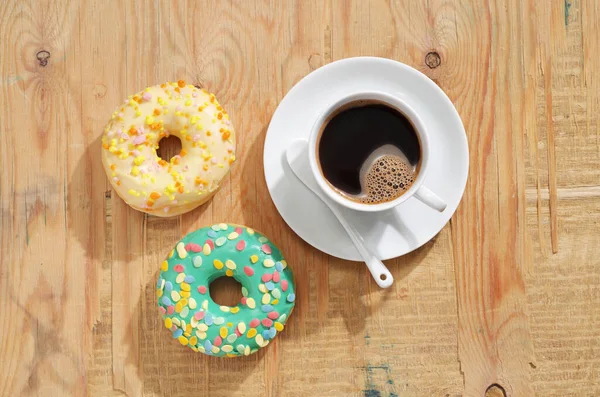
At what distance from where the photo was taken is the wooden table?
1.09m

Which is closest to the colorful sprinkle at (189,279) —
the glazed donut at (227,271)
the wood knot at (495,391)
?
the glazed donut at (227,271)

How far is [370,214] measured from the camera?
39.4 inches

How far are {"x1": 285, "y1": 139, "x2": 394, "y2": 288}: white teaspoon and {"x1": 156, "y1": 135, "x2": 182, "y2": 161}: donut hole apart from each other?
0.77 ft

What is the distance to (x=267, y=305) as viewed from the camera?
103 centimetres

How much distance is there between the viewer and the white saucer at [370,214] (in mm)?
990

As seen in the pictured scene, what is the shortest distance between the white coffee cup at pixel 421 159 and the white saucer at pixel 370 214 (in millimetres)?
93

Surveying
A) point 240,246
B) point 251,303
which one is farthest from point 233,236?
point 251,303

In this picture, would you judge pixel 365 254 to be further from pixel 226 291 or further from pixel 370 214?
pixel 226 291

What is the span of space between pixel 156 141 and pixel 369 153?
1.29 feet

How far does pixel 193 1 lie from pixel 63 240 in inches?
20.7

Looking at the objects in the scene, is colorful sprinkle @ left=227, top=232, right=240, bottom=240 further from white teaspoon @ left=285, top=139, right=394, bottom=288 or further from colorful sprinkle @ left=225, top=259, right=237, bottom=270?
white teaspoon @ left=285, top=139, right=394, bottom=288

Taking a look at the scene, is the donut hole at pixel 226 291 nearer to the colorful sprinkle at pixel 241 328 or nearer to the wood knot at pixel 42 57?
the colorful sprinkle at pixel 241 328

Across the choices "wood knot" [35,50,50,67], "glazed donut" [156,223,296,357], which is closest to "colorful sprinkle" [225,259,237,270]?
"glazed donut" [156,223,296,357]

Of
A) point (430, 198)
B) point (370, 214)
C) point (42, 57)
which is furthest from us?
point (42, 57)
